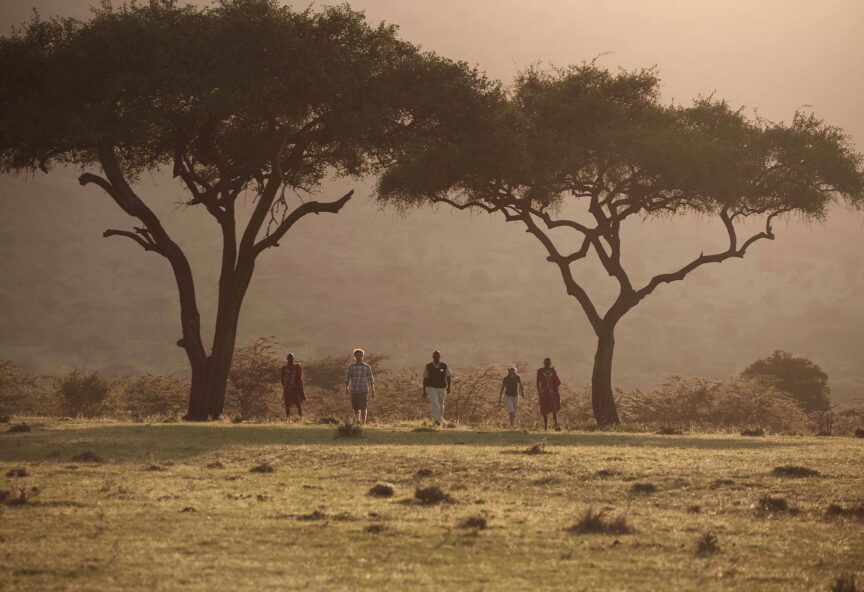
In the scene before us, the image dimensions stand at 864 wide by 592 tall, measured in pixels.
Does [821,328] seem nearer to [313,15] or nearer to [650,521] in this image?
[313,15]

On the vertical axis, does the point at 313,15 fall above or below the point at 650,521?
above

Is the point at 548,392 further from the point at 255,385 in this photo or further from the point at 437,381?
the point at 255,385

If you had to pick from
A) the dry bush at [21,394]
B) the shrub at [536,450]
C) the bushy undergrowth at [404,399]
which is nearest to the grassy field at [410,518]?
the shrub at [536,450]

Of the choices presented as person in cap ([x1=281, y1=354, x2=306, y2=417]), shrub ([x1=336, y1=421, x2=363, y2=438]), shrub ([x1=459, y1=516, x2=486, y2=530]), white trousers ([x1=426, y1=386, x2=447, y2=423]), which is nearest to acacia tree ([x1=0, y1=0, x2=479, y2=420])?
person in cap ([x1=281, y1=354, x2=306, y2=417])

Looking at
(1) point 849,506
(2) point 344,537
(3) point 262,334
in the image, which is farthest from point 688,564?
(3) point 262,334

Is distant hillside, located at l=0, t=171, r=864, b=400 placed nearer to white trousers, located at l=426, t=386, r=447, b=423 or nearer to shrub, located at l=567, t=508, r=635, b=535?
white trousers, located at l=426, t=386, r=447, b=423

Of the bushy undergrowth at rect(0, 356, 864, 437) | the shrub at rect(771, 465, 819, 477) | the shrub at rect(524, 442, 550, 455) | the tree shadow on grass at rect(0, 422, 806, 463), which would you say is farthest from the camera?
the bushy undergrowth at rect(0, 356, 864, 437)

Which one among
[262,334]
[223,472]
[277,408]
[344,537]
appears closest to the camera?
[344,537]

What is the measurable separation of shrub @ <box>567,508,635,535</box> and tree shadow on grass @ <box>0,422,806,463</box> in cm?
1032

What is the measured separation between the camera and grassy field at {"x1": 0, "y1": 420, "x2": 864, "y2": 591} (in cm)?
1070

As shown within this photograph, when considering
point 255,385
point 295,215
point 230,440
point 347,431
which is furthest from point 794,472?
point 255,385

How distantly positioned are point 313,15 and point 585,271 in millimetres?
147529

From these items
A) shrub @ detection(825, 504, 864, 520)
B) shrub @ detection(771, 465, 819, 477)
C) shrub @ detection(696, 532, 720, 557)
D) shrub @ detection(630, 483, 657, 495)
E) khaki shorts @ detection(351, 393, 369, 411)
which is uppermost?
khaki shorts @ detection(351, 393, 369, 411)

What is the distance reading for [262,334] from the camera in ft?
552
